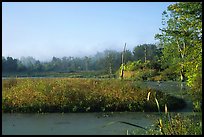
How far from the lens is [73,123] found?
404 inches

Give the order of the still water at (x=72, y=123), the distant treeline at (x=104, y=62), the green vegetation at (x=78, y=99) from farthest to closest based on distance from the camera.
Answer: the distant treeline at (x=104, y=62) < the green vegetation at (x=78, y=99) < the still water at (x=72, y=123)

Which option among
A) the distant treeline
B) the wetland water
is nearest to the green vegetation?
the wetland water

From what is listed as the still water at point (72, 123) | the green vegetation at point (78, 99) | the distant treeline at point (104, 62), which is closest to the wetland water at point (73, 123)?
the still water at point (72, 123)

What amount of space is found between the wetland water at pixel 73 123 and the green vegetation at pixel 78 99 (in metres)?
0.43

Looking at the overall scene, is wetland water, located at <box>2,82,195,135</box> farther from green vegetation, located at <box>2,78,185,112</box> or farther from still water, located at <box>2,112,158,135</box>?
green vegetation, located at <box>2,78,185,112</box>

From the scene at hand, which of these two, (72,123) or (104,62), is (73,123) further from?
(104,62)

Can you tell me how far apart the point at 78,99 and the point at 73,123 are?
2.58 metres

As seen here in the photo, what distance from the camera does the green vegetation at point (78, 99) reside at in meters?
12.4

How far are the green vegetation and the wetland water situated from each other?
43 centimetres

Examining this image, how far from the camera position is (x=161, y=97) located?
46.3 ft

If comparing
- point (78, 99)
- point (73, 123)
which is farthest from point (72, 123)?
point (78, 99)

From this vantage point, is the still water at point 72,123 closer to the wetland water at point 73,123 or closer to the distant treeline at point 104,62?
the wetland water at point 73,123

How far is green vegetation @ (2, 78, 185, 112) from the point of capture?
12.4 m

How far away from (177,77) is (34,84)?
18119 mm
